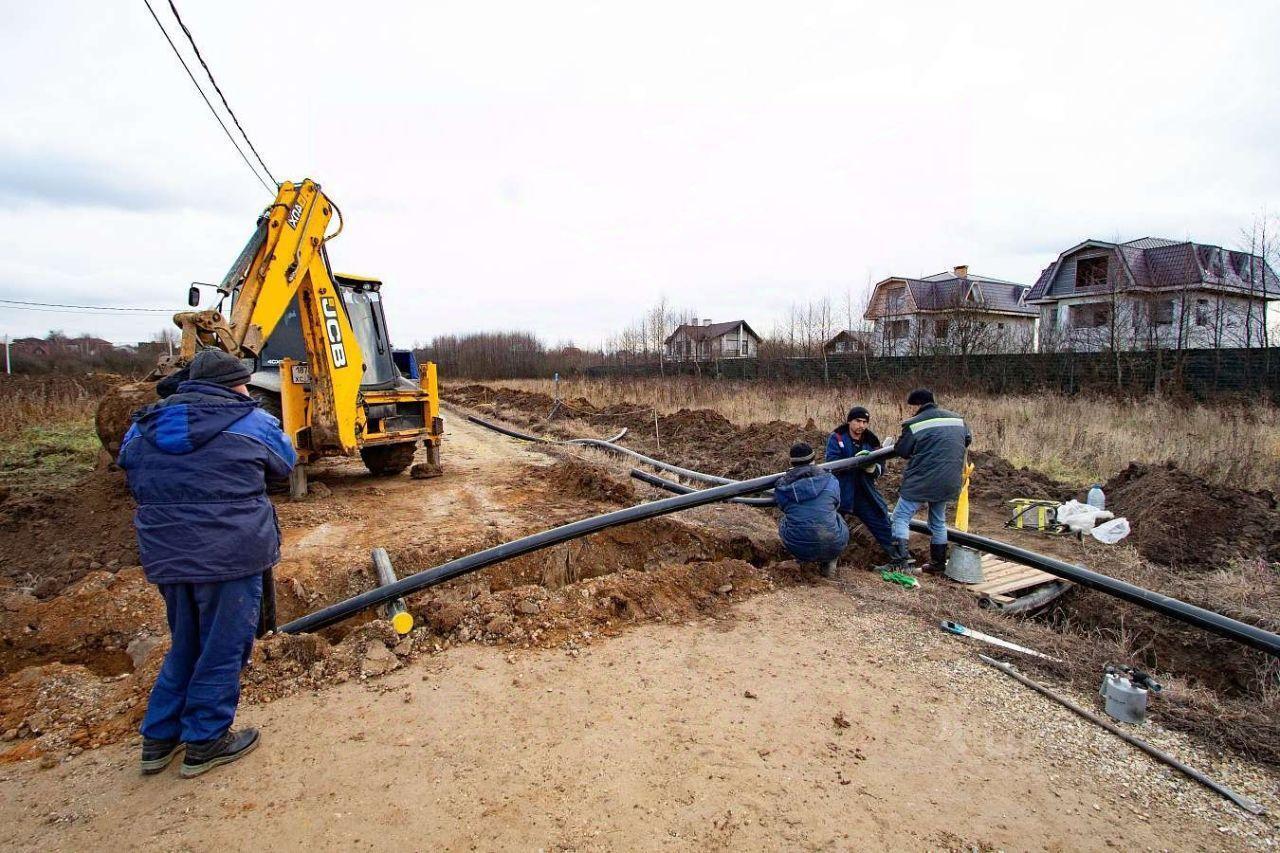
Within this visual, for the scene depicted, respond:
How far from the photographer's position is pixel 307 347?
24.2ft

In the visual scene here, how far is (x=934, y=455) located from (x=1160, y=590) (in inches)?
79.3

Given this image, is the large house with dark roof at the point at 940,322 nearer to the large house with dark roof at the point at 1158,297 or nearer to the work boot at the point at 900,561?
the large house with dark roof at the point at 1158,297

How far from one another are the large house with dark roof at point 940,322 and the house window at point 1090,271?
128 inches

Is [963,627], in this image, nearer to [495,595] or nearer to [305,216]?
[495,595]

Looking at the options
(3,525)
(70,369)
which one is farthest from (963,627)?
(70,369)

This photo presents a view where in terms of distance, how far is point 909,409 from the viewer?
1553 cm

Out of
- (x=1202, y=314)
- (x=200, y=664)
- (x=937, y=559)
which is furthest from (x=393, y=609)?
(x=1202, y=314)

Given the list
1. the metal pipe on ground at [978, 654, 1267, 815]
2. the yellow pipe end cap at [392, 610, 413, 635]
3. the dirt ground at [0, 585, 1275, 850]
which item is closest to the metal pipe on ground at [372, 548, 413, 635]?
the yellow pipe end cap at [392, 610, 413, 635]

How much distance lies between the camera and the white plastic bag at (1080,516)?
7.08 metres

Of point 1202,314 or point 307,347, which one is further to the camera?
point 1202,314

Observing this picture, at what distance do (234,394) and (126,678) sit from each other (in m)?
1.87

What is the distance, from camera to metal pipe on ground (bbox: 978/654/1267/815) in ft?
9.07

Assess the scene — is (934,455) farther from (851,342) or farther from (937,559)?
(851,342)

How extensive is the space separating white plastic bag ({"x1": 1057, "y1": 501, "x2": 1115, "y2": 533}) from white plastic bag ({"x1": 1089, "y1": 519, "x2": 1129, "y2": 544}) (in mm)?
164
